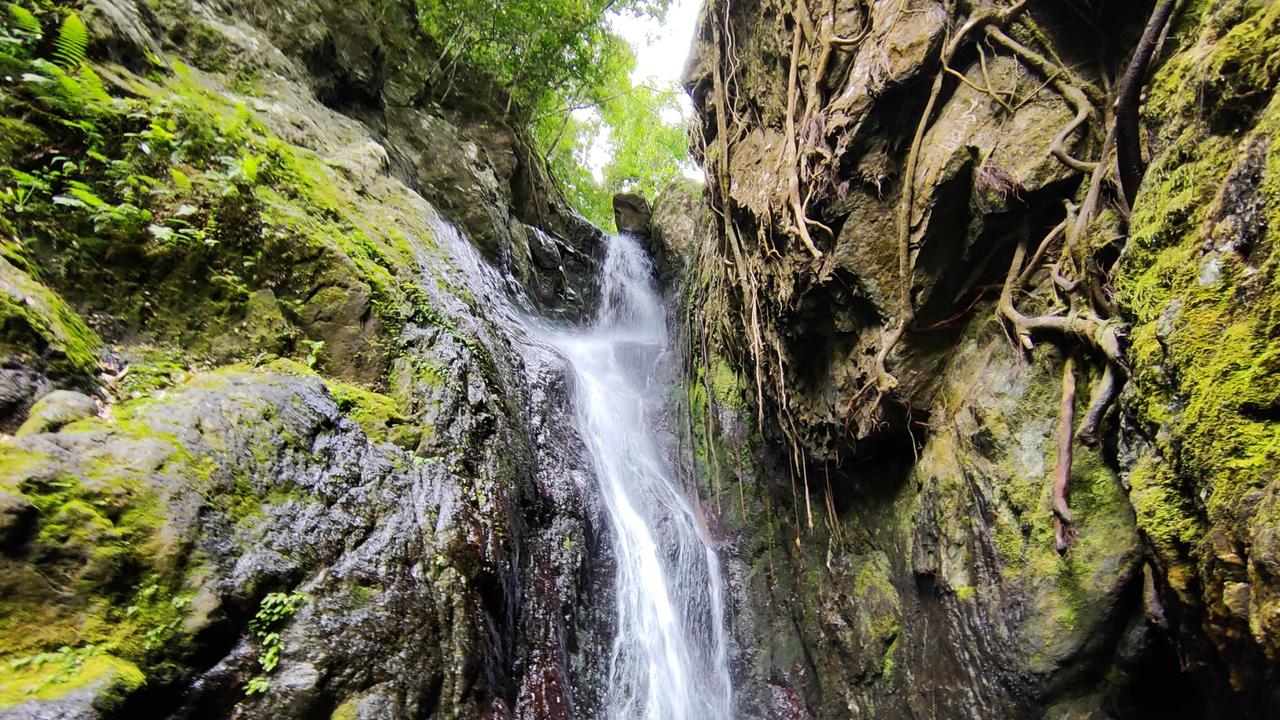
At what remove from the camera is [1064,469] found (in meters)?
3.08

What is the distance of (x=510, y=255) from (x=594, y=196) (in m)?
10.0

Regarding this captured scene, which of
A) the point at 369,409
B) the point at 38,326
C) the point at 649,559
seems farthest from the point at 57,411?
the point at 649,559

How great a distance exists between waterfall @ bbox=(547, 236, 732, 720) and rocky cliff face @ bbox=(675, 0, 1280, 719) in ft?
1.74

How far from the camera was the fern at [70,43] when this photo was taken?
9.62 feet

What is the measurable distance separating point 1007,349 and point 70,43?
607 cm

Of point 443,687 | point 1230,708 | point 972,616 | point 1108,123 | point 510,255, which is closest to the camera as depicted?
point 1230,708

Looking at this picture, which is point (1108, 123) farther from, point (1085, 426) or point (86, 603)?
point (86, 603)

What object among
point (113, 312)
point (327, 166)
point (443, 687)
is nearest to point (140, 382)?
point (113, 312)

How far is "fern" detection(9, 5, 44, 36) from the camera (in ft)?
9.01

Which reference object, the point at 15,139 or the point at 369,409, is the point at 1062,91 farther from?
the point at 15,139

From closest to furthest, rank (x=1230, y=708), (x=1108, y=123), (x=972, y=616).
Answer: (x=1230, y=708) → (x=1108, y=123) → (x=972, y=616)

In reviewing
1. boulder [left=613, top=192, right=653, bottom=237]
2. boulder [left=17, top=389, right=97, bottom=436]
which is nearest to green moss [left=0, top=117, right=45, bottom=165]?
boulder [left=17, top=389, right=97, bottom=436]

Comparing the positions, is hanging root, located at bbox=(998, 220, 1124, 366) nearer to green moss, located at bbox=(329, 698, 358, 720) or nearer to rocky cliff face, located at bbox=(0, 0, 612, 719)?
rocky cliff face, located at bbox=(0, 0, 612, 719)

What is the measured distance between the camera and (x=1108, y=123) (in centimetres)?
345
